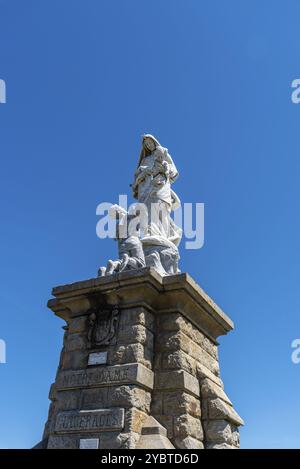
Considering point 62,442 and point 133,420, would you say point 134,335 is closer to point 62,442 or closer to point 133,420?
point 133,420

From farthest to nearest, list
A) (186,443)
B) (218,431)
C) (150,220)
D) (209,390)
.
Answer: (150,220), (209,390), (218,431), (186,443)

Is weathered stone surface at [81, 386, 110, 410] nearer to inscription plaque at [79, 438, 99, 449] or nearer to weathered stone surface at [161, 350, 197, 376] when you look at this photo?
inscription plaque at [79, 438, 99, 449]

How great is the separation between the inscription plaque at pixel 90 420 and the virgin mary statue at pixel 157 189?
2.72m

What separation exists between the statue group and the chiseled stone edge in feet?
4.35

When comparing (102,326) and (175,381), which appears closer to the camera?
(175,381)

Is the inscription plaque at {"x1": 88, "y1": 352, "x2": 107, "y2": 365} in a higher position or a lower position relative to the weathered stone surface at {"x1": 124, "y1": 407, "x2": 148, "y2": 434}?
higher

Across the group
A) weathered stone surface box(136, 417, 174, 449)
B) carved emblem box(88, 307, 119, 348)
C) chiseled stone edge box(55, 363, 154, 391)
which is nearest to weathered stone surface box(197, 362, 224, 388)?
chiseled stone edge box(55, 363, 154, 391)

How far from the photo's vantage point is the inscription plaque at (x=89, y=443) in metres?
4.65

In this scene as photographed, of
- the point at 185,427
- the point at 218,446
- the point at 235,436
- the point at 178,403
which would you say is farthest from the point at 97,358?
the point at 235,436

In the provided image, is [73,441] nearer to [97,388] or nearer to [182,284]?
[97,388]

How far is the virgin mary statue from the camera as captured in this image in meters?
7.14

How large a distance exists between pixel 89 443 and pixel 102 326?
1398 mm

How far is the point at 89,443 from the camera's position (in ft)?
15.4
